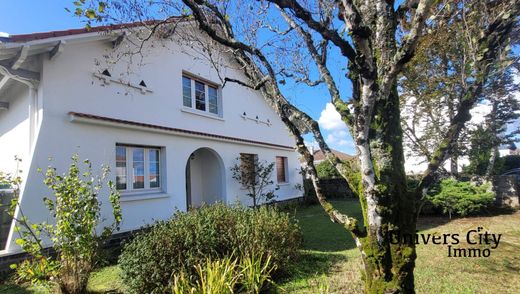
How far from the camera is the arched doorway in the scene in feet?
40.9

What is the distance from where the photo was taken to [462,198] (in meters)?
10.6

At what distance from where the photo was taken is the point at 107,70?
8438 millimetres

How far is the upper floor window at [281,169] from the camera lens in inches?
665

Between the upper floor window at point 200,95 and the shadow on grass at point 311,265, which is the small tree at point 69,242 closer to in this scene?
the shadow on grass at point 311,265

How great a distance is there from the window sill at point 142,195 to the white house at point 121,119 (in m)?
0.03

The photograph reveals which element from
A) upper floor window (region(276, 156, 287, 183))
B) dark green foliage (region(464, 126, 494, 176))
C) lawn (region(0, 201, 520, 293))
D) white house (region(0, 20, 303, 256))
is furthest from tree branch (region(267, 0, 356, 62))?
upper floor window (region(276, 156, 287, 183))

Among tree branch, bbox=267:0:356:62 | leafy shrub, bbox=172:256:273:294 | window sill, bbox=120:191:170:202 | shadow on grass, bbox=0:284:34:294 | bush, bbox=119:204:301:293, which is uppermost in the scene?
tree branch, bbox=267:0:356:62

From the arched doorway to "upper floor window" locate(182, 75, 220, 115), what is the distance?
189 centimetres

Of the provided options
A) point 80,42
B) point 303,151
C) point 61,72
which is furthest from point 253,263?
point 80,42

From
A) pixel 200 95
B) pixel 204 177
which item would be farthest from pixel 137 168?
pixel 200 95

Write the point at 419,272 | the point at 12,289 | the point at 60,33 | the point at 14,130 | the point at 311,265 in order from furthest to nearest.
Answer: the point at 14,130 < the point at 60,33 < the point at 311,265 < the point at 12,289 < the point at 419,272

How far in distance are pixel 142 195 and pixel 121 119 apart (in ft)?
7.88

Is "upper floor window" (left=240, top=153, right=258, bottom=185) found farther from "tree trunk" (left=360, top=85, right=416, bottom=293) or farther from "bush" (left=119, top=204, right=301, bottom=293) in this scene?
"tree trunk" (left=360, top=85, right=416, bottom=293)

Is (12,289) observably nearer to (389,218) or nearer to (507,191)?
(389,218)
